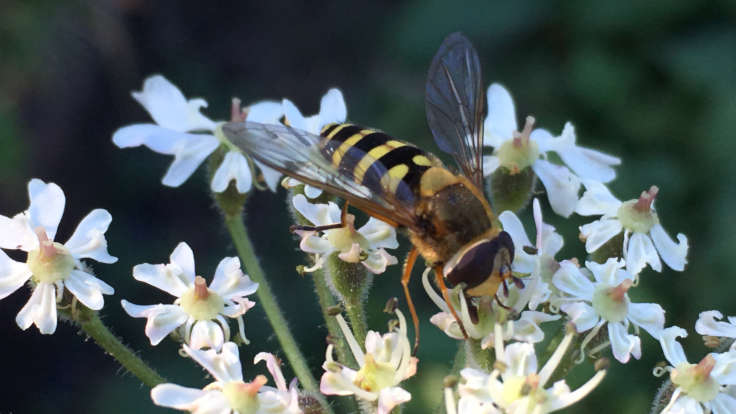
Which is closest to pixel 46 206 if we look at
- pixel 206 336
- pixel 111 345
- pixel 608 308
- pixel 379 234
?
pixel 111 345

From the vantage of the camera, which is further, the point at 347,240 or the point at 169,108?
the point at 169,108

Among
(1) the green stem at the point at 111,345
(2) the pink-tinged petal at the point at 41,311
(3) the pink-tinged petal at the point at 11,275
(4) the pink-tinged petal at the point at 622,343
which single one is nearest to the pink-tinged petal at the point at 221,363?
(1) the green stem at the point at 111,345

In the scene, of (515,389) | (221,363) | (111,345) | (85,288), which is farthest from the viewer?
(111,345)

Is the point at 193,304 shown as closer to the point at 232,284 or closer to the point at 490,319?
the point at 232,284

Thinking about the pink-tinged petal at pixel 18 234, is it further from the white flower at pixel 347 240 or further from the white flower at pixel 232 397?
the white flower at pixel 347 240

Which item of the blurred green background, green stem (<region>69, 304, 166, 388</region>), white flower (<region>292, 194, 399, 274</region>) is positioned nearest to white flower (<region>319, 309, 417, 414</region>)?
white flower (<region>292, 194, 399, 274</region>)

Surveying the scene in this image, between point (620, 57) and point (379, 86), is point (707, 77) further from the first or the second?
point (379, 86)
